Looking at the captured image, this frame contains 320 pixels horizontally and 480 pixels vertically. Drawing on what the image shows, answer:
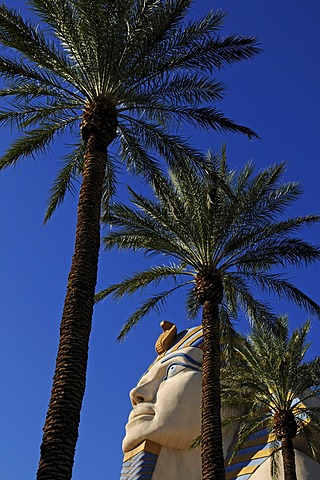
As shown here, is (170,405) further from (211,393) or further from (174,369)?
(211,393)

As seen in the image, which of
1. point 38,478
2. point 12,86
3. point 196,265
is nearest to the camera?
point 38,478

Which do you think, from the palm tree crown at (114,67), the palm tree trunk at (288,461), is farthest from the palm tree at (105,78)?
the palm tree trunk at (288,461)

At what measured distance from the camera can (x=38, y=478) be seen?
7750 mm

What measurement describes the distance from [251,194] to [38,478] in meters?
9.33

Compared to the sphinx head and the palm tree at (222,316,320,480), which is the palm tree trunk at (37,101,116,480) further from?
the sphinx head

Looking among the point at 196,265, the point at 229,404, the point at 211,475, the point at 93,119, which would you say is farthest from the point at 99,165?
the point at 229,404

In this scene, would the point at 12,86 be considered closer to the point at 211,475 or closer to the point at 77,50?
the point at 77,50

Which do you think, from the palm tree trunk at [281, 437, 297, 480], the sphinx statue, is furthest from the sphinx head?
the palm tree trunk at [281, 437, 297, 480]

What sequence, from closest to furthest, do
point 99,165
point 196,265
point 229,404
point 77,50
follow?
1. point 99,165
2. point 77,50
3. point 196,265
4. point 229,404

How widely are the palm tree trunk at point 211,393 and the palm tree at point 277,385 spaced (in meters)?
3.37

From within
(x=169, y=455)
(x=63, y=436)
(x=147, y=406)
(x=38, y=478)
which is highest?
(x=147, y=406)

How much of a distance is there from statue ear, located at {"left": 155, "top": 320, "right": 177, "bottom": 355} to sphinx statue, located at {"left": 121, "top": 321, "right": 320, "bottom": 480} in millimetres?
1685

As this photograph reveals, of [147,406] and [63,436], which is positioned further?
[147,406]

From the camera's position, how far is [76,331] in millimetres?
9234
